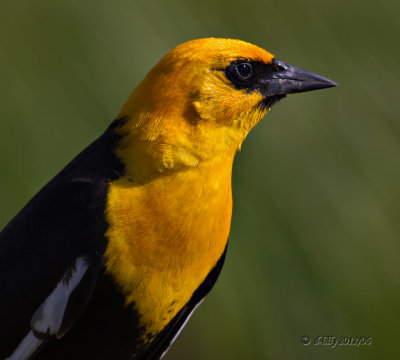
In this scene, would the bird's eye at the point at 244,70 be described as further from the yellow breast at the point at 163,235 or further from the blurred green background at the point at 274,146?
the yellow breast at the point at 163,235

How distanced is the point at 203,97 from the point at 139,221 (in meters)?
0.57

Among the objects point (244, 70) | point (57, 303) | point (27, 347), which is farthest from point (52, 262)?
point (244, 70)

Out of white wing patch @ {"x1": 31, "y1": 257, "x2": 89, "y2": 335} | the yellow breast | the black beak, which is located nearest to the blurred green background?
the black beak

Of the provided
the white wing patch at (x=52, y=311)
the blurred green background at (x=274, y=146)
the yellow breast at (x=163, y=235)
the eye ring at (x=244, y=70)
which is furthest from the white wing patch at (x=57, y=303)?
the eye ring at (x=244, y=70)

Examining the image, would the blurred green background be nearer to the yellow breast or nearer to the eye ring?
the eye ring

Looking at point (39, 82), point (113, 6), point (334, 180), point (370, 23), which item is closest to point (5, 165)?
point (39, 82)

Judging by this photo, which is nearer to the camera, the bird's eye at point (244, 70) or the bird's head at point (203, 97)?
the bird's head at point (203, 97)

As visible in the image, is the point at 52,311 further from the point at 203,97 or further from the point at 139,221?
the point at 203,97

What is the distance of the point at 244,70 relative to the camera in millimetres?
4102

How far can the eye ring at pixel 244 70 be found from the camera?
4.08m

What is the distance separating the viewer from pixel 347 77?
14.5ft

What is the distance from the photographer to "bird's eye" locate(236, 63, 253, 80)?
13.4 ft

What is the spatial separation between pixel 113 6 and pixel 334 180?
124cm

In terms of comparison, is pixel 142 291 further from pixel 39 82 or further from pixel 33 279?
pixel 39 82
